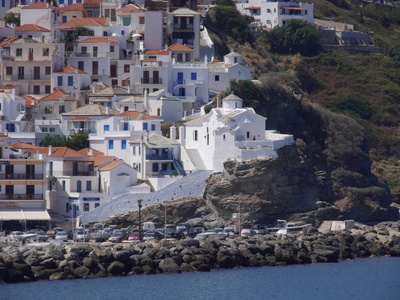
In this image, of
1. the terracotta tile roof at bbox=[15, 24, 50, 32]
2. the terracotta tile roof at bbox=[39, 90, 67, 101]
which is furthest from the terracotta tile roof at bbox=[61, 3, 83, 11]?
the terracotta tile roof at bbox=[39, 90, 67, 101]

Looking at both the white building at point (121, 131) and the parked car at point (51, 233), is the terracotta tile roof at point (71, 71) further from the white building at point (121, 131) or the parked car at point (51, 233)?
the parked car at point (51, 233)

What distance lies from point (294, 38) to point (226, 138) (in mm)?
42337

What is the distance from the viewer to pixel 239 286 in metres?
75.2

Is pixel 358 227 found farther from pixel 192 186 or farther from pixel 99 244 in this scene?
pixel 99 244

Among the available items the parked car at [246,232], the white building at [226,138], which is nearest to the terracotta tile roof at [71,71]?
the white building at [226,138]

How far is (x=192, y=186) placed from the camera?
92.8m

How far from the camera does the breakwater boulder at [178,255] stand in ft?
248

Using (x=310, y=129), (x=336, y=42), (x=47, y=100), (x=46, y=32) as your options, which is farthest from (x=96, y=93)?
(x=336, y=42)

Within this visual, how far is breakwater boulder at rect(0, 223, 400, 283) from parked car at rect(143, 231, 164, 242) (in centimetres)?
307

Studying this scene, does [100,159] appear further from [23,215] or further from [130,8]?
[130,8]

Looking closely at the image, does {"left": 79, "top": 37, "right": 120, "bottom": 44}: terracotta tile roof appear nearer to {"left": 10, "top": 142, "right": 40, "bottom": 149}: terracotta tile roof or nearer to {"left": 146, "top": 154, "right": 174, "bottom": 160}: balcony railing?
{"left": 10, "top": 142, "right": 40, "bottom": 149}: terracotta tile roof

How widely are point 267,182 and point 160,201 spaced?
26.4ft

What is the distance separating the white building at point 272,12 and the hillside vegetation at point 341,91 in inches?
178

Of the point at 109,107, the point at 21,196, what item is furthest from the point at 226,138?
the point at 21,196
